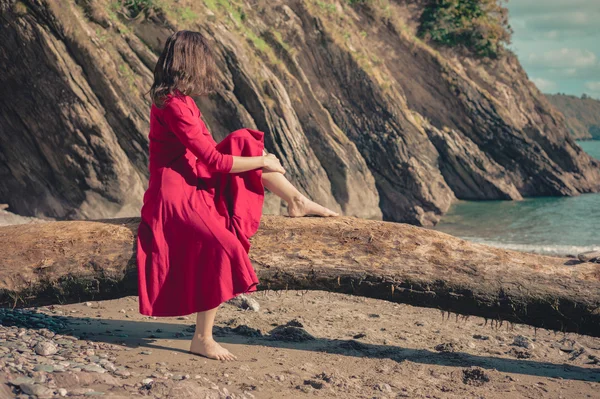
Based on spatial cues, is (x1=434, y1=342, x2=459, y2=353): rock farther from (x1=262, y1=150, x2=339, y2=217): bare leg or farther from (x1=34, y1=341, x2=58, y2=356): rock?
(x1=34, y1=341, x2=58, y2=356): rock

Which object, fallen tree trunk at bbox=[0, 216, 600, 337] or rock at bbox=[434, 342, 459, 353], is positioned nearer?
fallen tree trunk at bbox=[0, 216, 600, 337]

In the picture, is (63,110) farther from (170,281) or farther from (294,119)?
(170,281)

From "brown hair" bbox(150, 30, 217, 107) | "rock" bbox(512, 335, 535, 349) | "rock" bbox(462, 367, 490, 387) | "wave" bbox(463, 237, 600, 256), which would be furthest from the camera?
"wave" bbox(463, 237, 600, 256)

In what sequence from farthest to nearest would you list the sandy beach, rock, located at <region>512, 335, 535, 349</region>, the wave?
the wave, rock, located at <region>512, 335, 535, 349</region>, the sandy beach

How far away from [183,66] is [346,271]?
84.4 inches

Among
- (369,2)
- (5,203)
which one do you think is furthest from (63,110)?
(369,2)

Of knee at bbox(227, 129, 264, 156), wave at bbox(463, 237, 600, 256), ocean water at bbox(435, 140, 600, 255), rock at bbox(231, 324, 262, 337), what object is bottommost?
rock at bbox(231, 324, 262, 337)

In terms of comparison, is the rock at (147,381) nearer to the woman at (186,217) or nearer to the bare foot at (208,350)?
the woman at (186,217)

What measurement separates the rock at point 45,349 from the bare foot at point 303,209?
2.23 m

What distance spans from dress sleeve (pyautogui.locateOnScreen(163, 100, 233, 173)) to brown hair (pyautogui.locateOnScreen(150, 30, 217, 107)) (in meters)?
0.12

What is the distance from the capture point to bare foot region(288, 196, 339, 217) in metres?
5.65

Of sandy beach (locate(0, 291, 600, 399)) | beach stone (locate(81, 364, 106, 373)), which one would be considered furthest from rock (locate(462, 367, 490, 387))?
beach stone (locate(81, 364, 106, 373))

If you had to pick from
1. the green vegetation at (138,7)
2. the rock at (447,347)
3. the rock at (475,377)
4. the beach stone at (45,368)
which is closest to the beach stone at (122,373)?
the beach stone at (45,368)

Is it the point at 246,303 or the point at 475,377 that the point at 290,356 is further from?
the point at 246,303
